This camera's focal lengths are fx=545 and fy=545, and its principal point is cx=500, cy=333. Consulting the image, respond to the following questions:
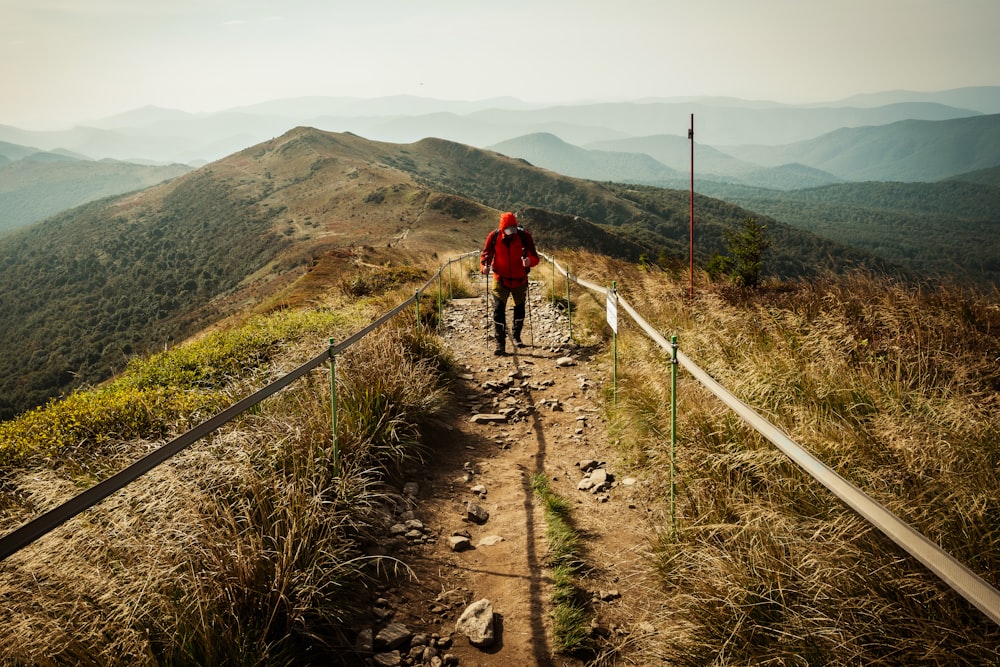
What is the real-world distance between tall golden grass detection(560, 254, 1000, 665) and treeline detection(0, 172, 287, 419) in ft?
211

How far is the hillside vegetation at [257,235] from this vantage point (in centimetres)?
7219

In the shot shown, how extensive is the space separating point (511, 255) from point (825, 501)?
21.5ft

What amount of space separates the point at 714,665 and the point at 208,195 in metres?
153

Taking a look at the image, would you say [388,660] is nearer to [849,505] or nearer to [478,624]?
[478,624]

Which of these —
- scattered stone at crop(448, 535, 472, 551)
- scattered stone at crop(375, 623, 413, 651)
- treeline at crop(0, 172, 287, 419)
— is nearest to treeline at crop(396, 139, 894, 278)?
treeline at crop(0, 172, 287, 419)

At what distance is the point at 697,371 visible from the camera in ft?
10.7

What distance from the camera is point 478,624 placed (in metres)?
3.00

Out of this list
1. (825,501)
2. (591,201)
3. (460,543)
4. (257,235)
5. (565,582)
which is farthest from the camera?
(591,201)

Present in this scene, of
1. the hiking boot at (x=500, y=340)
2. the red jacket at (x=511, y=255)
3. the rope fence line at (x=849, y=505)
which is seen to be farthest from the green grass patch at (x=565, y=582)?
the red jacket at (x=511, y=255)

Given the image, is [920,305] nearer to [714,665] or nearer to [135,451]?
[714,665]

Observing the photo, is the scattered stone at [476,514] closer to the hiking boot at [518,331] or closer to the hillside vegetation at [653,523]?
the hillside vegetation at [653,523]

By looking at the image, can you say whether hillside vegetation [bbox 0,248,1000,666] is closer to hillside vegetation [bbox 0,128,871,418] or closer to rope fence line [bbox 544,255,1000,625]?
rope fence line [bbox 544,255,1000,625]

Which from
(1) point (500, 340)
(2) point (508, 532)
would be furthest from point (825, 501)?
(1) point (500, 340)

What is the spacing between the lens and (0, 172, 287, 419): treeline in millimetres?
78375
